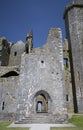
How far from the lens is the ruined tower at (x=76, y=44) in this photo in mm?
20897

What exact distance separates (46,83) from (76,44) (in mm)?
8592

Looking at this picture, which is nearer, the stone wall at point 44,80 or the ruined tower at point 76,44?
the stone wall at point 44,80

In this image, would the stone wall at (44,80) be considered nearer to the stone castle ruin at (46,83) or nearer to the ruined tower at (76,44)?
the stone castle ruin at (46,83)

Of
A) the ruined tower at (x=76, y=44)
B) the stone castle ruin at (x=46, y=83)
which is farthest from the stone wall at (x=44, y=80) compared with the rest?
the ruined tower at (x=76, y=44)

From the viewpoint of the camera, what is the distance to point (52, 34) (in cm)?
2091

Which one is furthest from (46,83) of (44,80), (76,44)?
(76,44)

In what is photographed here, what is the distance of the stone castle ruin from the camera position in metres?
17.2

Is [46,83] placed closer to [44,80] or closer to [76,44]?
[44,80]

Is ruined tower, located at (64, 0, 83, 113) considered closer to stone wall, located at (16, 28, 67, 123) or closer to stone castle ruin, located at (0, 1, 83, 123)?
stone castle ruin, located at (0, 1, 83, 123)

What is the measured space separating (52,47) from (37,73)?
160 inches

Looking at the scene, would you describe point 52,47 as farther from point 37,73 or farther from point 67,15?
point 67,15

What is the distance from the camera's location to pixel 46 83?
18281 millimetres

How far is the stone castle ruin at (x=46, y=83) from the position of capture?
56.6ft

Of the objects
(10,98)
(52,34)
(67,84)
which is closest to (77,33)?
(52,34)
